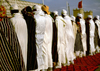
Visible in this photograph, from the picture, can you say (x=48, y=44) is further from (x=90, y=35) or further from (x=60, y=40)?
(x=90, y=35)

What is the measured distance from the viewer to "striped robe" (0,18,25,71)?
2.27 meters

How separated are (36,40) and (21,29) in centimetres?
54

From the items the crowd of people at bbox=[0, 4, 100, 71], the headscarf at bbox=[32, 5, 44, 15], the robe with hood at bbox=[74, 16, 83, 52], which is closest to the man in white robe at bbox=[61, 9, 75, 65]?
the crowd of people at bbox=[0, 4, 100, 71]

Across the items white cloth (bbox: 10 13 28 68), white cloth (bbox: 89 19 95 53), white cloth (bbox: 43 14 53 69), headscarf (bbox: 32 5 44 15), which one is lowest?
white cloth (bbox: 89 19 95 53)

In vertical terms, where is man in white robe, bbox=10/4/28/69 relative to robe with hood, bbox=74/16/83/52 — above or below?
above

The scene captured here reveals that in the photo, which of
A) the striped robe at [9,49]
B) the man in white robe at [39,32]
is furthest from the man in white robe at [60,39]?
the striped robe at [9,49]

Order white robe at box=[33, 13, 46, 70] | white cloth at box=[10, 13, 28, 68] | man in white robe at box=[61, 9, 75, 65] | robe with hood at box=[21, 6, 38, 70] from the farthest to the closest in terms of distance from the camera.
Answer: man in white robe at box=[61, 9, 75, 65]
white robe at box=[33, 13, 46, 70]
robe with hood at box=[21, 6, 38, 70]
white cloth at box=[10, 13, 28, 68]

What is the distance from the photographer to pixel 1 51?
226 cm

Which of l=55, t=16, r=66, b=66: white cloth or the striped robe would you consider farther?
l=55, t=16, r=66, b=66: white cloth

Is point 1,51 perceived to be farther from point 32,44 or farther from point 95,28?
point 95,28

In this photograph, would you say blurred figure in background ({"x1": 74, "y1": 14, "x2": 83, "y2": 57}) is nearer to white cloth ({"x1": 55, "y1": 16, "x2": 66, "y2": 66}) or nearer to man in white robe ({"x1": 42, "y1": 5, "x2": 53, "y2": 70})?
white cloth ({"x1": 55, "y1": 16, "x2": 66, "y2": 66})

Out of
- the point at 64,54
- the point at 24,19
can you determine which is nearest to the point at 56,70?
the point at 64,54

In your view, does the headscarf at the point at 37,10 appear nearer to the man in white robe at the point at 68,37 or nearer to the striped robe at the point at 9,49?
the striped robe at the point at 9,49

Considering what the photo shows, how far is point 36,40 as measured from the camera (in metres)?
3.22
